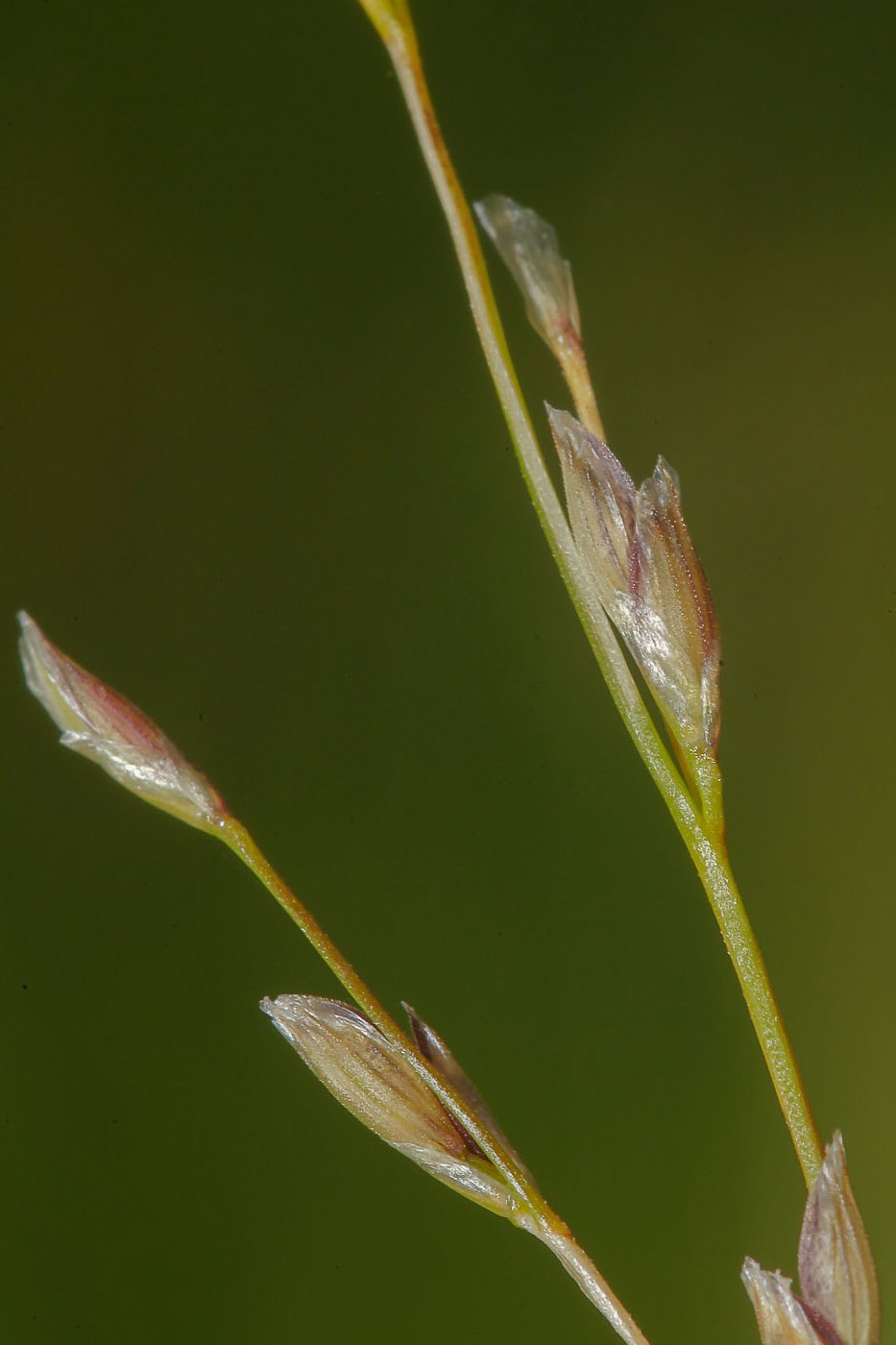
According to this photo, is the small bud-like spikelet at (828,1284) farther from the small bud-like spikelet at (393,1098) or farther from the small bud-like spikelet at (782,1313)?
the small bud-like spikelet at (393,1098)

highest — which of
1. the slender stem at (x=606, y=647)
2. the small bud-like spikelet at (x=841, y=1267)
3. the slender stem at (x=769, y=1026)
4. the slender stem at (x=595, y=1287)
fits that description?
the slender stem at (x=606, y=647)

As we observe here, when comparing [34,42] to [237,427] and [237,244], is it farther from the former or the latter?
[237,427]

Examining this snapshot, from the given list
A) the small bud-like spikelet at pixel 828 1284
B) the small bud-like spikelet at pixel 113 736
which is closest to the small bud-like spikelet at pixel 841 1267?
the small bud-like spikelet at pixel 828 1284

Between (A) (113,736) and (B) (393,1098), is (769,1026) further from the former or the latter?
(A) (113,736)

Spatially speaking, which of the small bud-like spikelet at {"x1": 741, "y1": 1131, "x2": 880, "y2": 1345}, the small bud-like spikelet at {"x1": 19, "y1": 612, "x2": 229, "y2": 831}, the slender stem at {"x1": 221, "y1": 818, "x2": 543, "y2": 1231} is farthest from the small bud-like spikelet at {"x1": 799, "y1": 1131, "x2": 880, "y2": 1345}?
the small bud-like spikelet at {"x1": 19, "y1": 612, "x2": 229, "y2": 831}

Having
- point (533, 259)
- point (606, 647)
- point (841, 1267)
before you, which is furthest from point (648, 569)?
point (841, 1267)

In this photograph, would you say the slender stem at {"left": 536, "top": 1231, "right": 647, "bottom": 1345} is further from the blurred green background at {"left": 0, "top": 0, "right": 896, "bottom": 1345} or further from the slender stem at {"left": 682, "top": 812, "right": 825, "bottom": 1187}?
the blurred green background at {"left": 0, "top": 0, "right": 896, "bottom": 1345}
